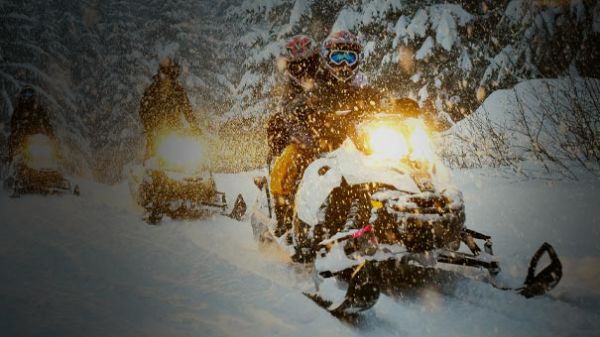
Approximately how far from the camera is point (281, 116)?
16.4ft

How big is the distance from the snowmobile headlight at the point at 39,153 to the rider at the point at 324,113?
7735mm

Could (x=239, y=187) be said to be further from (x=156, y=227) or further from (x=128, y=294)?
(x=128, y=294)

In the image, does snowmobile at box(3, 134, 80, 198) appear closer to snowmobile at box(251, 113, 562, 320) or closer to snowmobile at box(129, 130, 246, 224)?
snowmobile at box(129, 130, 246, 224)

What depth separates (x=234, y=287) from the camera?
3.57 metres

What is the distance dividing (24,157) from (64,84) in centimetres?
1531

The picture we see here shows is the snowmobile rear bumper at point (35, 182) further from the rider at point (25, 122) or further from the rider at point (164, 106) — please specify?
the rider at point (164, 106)

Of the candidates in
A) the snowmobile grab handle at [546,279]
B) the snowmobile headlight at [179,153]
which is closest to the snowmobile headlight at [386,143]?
the snowmobile grab handle at [546,279]

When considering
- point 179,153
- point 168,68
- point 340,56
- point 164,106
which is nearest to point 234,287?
point 340,56

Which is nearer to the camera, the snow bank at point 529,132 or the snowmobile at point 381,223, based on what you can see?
the snowmobile at point 381,223

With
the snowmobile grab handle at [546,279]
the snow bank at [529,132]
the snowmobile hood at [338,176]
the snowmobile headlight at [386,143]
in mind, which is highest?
the snow bank at [529,132]

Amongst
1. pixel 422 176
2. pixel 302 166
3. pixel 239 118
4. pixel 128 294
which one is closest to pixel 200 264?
pixel 128 294

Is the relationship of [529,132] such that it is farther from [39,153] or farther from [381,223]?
[39,153]

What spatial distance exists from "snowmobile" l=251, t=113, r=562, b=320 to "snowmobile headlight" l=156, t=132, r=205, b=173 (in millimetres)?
3787

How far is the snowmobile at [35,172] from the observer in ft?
31.9
